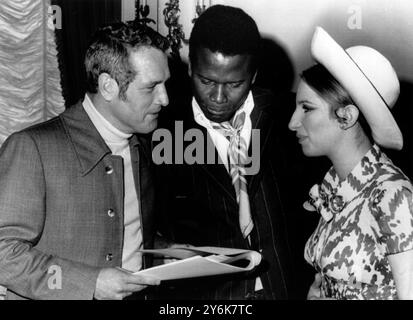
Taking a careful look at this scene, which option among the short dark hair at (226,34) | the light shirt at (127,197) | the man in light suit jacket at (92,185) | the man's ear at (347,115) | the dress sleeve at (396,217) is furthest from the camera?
the short dark hair at (226,34)

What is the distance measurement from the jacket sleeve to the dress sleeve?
0.93m

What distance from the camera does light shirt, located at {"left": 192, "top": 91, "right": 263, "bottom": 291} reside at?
236cm

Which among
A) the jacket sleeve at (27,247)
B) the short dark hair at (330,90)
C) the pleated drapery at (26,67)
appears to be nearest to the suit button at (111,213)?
the jacket sleeve at (27,247)

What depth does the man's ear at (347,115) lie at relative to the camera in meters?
2.02

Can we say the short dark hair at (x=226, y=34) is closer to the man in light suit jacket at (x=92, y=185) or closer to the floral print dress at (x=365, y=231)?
the man in light suit jacket at (x=92, y=185)

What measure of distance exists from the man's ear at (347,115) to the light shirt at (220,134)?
0.48m

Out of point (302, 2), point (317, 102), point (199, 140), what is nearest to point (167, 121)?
point (199, 140)

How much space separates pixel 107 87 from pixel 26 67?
9.87ft

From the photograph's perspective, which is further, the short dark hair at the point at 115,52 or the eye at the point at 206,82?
the eye at the point at 206,82

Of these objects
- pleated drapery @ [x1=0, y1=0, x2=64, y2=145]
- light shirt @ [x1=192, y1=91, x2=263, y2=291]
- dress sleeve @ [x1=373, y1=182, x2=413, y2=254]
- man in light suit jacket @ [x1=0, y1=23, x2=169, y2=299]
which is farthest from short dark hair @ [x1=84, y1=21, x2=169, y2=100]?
pleated drapery @ [x1=0, y1=0, x2=64, y2=145]

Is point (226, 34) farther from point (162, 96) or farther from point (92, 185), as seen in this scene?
point (92, 185)

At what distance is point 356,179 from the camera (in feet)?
6.46

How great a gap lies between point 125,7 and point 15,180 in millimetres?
3401

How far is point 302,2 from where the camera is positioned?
361 cm
